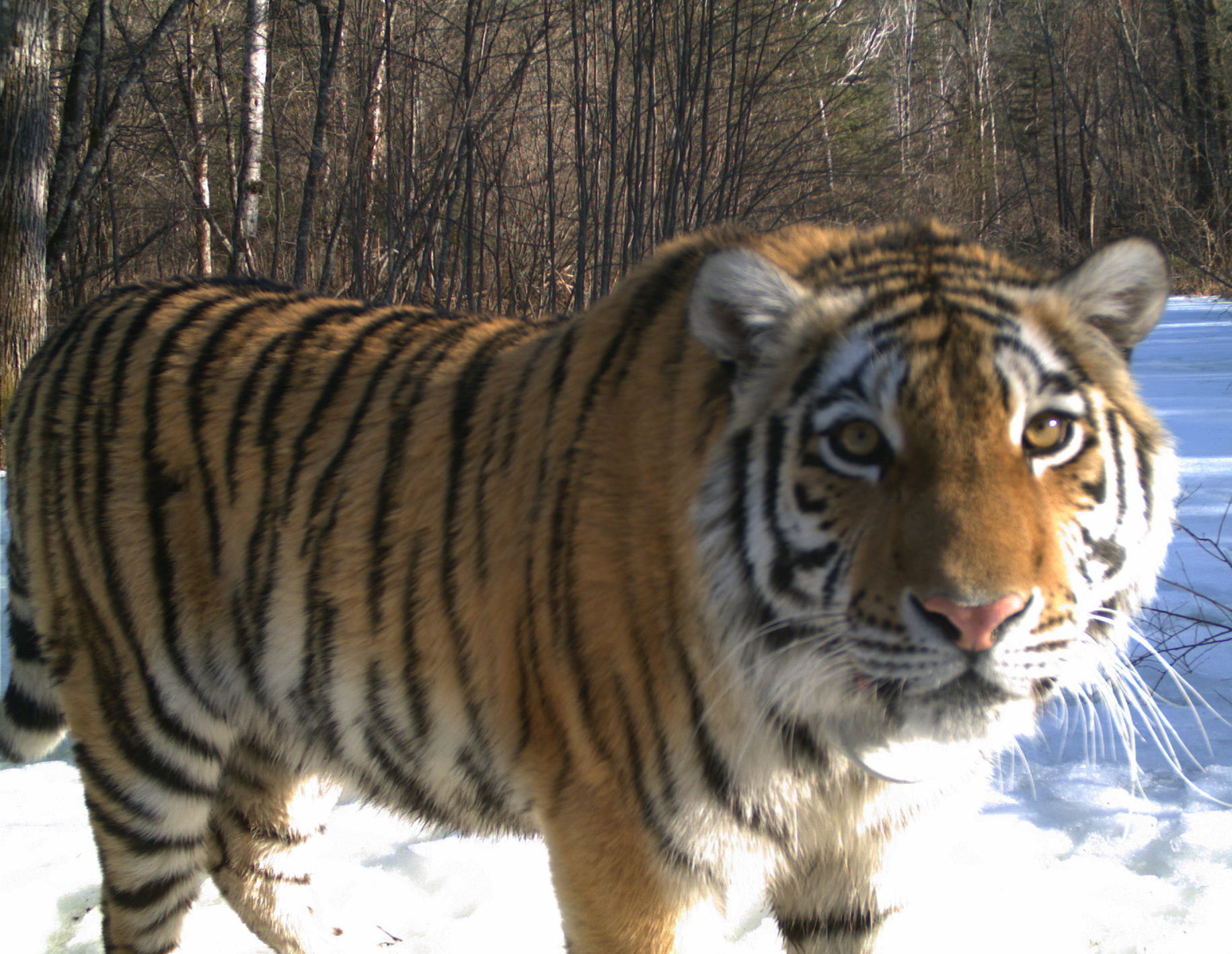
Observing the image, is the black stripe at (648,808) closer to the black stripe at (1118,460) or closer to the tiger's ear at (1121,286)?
the black stripe at (1118,460)

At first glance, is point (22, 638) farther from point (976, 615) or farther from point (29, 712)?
point (976, 615)

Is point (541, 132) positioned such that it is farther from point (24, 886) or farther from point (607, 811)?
point (607, 811)

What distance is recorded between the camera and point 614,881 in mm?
1614

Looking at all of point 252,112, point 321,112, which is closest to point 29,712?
point 321,112

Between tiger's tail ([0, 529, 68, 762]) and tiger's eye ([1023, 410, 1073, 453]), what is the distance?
2.21 metres

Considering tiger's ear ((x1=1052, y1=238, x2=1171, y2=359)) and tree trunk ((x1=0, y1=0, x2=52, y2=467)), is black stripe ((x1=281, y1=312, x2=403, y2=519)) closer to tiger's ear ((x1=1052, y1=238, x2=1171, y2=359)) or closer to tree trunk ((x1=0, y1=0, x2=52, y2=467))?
A: tiger's ear ((x1=1052, y1=238, x2=1171, y2=359))

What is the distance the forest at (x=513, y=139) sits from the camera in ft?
17.5

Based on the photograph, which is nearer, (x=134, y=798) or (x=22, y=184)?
(x=134, y=798)

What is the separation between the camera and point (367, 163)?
630 centimetres

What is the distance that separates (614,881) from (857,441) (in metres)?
0.74

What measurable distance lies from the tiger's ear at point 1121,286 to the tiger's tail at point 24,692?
2.30m

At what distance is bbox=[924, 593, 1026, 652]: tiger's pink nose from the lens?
130 centimetres

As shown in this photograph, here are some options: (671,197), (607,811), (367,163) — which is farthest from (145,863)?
(367,163)

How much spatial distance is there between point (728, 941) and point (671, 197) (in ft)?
12.5
